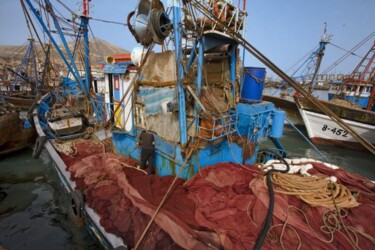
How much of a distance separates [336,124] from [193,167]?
1303cm

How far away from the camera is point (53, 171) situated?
8852 millimetres

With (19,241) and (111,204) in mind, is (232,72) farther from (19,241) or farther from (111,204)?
(19,241)

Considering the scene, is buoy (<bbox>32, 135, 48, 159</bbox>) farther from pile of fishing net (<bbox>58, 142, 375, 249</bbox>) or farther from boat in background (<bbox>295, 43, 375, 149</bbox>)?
boat in background (<bbox>295, 43, 375, 149</bbox>)

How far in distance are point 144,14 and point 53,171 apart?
8059 mm

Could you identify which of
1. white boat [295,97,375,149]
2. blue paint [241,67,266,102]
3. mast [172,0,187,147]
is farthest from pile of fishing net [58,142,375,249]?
white boat [295,97,375,149]

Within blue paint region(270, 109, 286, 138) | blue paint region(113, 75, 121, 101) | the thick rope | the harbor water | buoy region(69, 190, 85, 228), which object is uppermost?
blue paint region(113, 75, 121, 101)

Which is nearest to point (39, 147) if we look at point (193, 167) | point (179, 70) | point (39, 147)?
point (39, 147)

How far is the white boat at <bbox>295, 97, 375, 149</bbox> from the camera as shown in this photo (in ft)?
38.3

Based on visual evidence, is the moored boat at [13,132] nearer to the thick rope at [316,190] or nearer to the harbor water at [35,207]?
the harbor water at [35,207]

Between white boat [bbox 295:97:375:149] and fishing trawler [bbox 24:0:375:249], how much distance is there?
29.4 feet

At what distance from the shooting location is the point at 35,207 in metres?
6.58

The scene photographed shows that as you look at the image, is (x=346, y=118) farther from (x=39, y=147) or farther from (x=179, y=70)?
(x=39, y=147)

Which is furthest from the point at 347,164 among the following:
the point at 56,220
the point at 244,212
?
the point at 56,220

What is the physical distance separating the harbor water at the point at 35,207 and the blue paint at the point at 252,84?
241 inches
